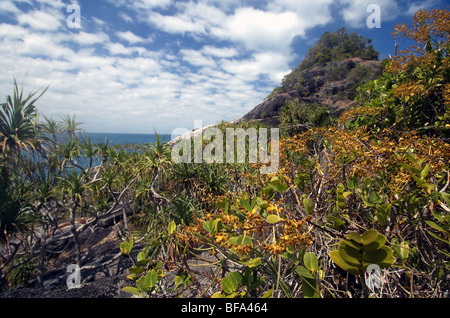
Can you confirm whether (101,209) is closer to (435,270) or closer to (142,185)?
(142,185)

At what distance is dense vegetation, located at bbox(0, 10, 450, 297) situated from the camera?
0.95 meters

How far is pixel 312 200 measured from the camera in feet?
4.47

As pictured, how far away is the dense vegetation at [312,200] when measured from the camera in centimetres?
95

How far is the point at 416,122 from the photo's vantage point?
2.63m

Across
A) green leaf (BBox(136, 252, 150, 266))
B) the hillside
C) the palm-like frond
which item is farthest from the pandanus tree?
the hillside

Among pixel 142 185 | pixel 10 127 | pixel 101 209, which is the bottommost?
pixel 101 209

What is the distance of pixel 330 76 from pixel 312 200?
34206mm

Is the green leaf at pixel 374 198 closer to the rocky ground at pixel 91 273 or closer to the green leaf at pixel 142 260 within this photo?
the green leaf at pixel 142 260

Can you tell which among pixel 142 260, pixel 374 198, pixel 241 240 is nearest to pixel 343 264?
pixel 241 240

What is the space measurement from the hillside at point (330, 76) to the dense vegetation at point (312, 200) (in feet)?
53.4

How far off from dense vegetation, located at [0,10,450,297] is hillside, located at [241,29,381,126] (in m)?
16.3

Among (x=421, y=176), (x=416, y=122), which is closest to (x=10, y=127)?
(x=421, y=176)
